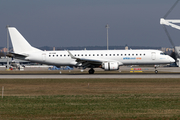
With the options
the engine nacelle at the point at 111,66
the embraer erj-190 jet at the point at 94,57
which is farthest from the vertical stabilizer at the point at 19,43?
the engine nacelle at the point at 111,66

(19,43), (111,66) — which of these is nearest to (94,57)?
(111,66)

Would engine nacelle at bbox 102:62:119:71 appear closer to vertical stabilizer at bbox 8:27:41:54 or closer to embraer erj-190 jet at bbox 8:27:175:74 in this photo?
embraer erj-190 jet at bbox 8:27:175:74

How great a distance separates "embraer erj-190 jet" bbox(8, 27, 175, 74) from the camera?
49.1 m

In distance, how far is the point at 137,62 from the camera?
4966 cm

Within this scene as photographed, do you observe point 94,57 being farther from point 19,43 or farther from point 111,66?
point 19,43

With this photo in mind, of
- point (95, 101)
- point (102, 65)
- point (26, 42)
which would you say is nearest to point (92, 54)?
point (102, 65)

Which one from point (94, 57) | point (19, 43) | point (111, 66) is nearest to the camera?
point (111, 66)

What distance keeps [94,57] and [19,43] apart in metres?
13.9

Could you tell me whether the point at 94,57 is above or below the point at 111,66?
above

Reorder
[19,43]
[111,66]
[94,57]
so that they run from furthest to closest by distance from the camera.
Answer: [19,43], [94,57], [111,66]

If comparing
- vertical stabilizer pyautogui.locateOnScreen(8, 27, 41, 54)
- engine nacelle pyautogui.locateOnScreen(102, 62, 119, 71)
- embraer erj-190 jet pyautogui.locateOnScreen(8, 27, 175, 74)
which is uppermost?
vertical stabilizer pyautogui.locateOnScreen(8, 27, 41, 54)

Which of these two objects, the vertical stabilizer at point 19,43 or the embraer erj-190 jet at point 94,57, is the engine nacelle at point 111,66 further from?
the vertical stabilizer at point 19,43

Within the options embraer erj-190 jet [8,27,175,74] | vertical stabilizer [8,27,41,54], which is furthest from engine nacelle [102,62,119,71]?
vertical stabilizer [8,27,41,54]

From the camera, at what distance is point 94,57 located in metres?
50.5
